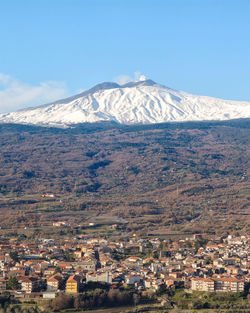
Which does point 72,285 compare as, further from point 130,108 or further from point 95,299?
point 130,108

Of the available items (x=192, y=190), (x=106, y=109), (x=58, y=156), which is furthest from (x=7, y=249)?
(x=106, y=109)

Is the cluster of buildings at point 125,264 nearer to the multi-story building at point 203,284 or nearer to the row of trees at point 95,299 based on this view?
the multi-story building at point 203,284

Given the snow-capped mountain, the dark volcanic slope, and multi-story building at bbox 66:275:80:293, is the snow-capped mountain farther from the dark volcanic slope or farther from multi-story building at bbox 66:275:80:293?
multi-story building at bbox 66:275:80:293

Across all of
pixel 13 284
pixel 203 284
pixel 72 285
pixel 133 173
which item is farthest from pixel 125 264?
pixel 133 173

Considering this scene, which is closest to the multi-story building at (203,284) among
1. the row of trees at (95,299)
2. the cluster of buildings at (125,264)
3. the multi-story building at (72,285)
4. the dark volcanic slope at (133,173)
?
the cluster of buildings at (125,264)

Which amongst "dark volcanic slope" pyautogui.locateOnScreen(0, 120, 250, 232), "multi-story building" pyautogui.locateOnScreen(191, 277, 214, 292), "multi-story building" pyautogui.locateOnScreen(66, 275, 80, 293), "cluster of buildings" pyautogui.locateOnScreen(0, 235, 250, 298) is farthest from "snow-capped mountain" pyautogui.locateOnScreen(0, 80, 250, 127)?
Result: "multi-story building" pyautogui.locateOnScreen(66, 275, 80, 293)

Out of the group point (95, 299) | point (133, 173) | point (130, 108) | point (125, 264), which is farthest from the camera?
point (130, 108)
